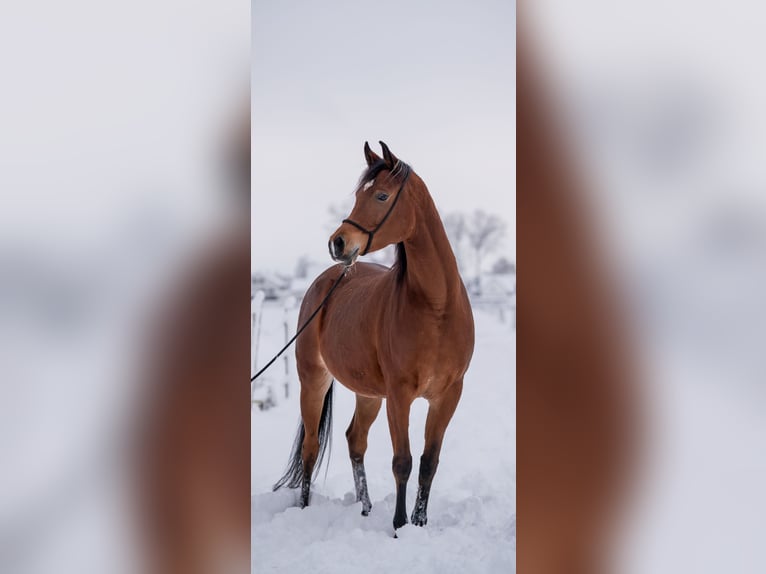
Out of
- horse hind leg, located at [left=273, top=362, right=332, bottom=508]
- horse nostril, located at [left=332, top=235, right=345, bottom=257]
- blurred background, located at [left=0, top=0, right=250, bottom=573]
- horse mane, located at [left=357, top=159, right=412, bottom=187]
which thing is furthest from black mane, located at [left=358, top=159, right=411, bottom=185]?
horse hind leg, located at [left=273, top=362, right=332, bottom=508]

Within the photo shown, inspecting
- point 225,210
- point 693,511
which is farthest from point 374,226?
point 693,511

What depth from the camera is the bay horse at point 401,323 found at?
6.77ft

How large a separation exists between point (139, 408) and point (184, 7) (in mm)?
1037

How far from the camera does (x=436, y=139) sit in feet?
7.81

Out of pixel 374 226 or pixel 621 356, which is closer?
pixel 621 356

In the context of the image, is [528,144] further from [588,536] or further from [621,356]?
[588,536]

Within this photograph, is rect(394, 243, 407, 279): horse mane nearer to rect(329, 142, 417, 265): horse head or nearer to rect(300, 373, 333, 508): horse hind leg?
rect(329, 142, 417, 265): horse head

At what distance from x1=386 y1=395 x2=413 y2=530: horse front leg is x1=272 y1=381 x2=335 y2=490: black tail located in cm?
47

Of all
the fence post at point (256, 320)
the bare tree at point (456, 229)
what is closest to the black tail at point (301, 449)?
the fence post at point (256, 320)

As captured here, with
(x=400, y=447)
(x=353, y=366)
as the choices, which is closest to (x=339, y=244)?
(x=353, y=366)

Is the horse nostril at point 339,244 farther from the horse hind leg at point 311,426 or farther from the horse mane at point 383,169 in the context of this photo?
the horse hind leg at point 311,426

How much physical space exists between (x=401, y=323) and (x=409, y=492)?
0.61 metres

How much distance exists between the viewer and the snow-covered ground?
2.15 metres

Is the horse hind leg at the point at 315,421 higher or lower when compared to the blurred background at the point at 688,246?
lower
